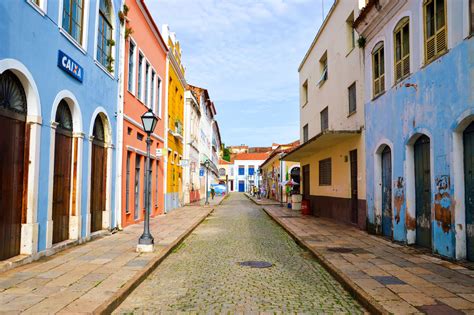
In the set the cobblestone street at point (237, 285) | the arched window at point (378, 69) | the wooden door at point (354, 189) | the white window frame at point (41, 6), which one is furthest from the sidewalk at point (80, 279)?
the arched window at point (378, 69)

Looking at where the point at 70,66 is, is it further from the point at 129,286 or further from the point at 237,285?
the point at 237,285

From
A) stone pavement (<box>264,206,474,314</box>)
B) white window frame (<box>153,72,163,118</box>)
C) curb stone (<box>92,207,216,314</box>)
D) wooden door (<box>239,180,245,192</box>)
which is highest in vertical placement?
white window frame (<box>153,72,163,118</box>)

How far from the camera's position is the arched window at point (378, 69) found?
1210 centimetres

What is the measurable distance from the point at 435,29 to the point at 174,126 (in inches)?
681

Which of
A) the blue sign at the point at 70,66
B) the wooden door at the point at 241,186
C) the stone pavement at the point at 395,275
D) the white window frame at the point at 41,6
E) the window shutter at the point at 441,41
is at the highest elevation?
the white window frame at the point at 41,6

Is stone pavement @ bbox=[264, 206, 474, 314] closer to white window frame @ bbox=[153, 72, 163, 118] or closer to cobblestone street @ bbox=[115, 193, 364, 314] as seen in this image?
cobblestone street @ bbox=[115, 193, 364, 314]

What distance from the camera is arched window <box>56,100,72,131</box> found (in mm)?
9508

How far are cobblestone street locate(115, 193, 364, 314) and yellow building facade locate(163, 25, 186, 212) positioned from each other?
12.1m

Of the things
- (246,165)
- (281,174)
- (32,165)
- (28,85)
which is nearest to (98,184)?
(32,165)

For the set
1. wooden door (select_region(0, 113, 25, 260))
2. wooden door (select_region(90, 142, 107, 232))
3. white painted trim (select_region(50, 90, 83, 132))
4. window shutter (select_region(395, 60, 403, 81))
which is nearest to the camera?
wooden door (select_region(0, 113, 25, 260))

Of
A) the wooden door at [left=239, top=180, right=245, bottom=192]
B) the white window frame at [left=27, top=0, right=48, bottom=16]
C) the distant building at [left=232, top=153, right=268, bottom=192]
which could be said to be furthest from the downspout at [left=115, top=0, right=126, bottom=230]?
the wooden door at [left=239, top=180, right=245, bottom=192]

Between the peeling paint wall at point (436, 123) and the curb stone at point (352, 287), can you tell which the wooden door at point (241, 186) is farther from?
the curb stone at point (352, 287)

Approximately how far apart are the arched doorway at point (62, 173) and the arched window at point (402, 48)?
8.28m

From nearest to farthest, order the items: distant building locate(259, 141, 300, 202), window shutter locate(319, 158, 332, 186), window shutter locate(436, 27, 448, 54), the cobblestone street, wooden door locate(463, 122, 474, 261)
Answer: the cobblestone street, wooden door locate(463, 122, 474, 261), window shutter locate(436, 27, 448, 54), window shutter locate(319, 158, 332, 186), distant building locate(259, 141, 300, 202)
